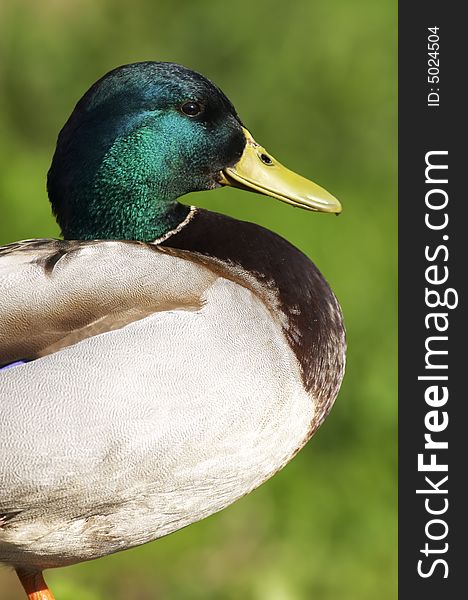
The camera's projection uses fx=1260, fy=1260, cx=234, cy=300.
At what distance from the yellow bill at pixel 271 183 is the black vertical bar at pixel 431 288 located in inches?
54.0

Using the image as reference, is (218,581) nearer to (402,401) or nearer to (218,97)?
(402,401)

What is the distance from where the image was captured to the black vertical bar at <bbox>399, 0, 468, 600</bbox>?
4.38 meters

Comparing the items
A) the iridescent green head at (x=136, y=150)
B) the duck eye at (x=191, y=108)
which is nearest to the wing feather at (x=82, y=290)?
the iridescent green head at (x=136, y=150)

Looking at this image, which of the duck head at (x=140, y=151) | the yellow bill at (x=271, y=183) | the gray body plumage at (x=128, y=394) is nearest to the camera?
the gray body plumage at (x=128, y=394)

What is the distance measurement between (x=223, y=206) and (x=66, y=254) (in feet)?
9.56

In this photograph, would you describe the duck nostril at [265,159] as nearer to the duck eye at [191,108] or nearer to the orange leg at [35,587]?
the duck eye at [191,108]

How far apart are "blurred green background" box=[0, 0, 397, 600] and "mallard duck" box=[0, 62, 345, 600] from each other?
→ 42.2 inches

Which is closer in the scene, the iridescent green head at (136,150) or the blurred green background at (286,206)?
the iridescent green head at (136,150)

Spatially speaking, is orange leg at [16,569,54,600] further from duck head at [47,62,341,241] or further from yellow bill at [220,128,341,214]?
yellow bill at [220,128,341,214]

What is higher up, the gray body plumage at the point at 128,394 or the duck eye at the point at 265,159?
the duck eye at the point at 265,159

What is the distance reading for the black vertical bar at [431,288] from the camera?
4375mm

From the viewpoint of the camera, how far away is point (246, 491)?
2.97 metres

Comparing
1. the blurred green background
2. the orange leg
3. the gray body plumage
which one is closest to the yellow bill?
the gray body plumage

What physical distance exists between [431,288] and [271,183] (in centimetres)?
145
